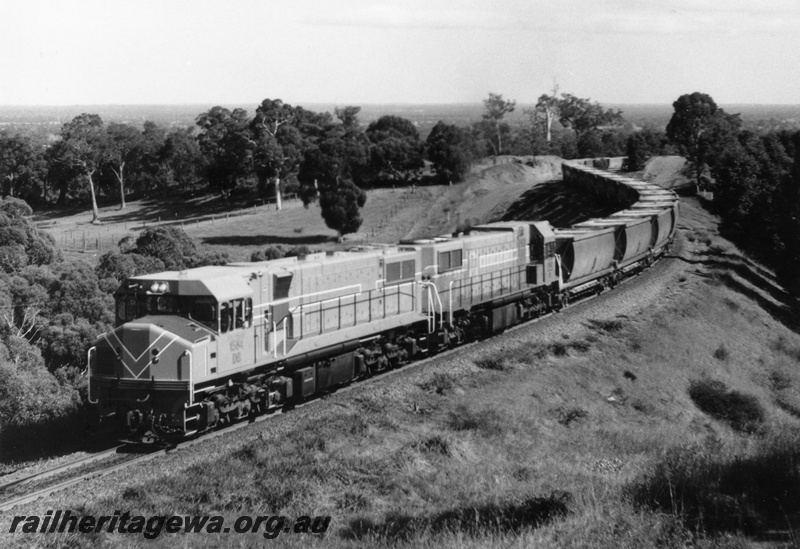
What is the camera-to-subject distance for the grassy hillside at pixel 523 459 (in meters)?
9.72

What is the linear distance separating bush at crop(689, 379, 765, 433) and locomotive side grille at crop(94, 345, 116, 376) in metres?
16.3

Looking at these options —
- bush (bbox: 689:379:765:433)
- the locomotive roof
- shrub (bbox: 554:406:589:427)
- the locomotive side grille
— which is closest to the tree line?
the locomotive side grille

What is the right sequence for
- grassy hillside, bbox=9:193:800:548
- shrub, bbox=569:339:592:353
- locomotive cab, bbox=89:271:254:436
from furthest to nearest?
shrub, bbox=569:339:592:353 → locomotive cab, bbox=89:271:254:436 → grassy hillside, bbox=9:193:800:548

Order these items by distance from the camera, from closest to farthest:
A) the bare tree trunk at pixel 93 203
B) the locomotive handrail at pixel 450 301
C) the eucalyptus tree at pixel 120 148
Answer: the locomotive handrail at pixel 450 301 < the bare tree trunk at pixel 93 203 < the eucalyptus tree at pixel 120 148

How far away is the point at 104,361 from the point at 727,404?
17355 mm

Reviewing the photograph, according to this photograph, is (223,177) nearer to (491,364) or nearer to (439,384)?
(491,364)

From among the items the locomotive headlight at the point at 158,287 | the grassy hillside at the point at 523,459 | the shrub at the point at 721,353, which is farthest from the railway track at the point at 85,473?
the shrub at the point at 721,353

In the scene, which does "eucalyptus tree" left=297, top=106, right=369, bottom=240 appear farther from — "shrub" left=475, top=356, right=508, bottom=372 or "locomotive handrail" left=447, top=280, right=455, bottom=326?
"shrub" left=475, top=356, right=508, bottom=372

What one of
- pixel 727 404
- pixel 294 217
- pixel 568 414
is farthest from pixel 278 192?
pixel 568 414

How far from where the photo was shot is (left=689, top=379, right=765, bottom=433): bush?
2125 centimetres

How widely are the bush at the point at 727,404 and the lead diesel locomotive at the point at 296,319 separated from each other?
594cm

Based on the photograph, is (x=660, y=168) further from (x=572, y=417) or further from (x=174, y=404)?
(x=174, y=404)

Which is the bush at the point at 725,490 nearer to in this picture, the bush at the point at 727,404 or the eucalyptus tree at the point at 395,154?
the bush at the point at 727,404

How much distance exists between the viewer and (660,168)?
245 ft
